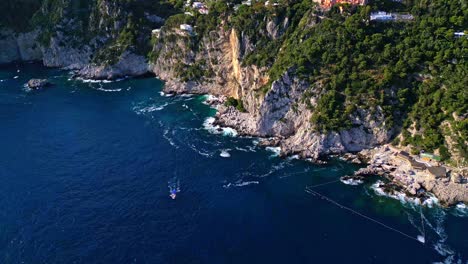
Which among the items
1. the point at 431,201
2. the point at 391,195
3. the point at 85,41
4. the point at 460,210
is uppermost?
the point at 85,41

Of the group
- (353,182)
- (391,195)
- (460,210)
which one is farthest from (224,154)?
(460,210)

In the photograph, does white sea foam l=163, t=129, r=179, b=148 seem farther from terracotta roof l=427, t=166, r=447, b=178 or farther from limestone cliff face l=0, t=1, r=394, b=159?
terracotta roof l=427, t=166, r=447, b=178

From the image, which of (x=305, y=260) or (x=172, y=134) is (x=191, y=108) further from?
(x=305, y=260)

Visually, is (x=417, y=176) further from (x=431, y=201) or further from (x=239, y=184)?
(x=239, y=184)

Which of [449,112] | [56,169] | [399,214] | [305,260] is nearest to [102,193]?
[56,169]

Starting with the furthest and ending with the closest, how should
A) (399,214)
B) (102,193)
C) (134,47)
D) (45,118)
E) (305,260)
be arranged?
(134,47) → (45,118) → (102,193) → (399,214) → (305,260)

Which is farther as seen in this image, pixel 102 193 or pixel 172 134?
pixel 172 134

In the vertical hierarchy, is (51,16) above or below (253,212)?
above
